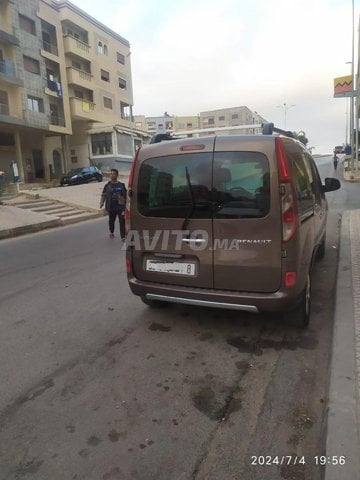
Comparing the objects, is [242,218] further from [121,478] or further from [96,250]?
[96,250]

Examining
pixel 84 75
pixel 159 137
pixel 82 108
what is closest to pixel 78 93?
pixel 84 75

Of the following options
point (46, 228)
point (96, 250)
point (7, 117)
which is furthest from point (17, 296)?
point (7, 117)

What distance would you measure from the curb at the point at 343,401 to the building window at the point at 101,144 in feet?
122

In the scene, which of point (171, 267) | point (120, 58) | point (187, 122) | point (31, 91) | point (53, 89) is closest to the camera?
point (171, 267)

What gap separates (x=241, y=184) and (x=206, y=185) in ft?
1.10

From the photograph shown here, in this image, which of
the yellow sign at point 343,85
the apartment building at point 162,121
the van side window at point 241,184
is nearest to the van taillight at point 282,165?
the van side window at point 241,184

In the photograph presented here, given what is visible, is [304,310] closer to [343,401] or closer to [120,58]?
[343,401]

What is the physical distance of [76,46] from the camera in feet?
118

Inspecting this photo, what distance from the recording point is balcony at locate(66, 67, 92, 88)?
35.6 m

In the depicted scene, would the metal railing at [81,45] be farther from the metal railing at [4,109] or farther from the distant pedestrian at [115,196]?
the distant pedestrian at [115,196]

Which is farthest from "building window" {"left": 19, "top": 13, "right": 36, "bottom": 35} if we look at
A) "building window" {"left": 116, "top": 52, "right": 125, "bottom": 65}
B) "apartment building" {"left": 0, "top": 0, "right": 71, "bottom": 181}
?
"building window" {"left": 116, "top": 52, "right": 125, "bottom": 65}

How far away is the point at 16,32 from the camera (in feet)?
94.8

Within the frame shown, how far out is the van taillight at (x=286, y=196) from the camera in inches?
131

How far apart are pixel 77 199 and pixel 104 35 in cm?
2978
